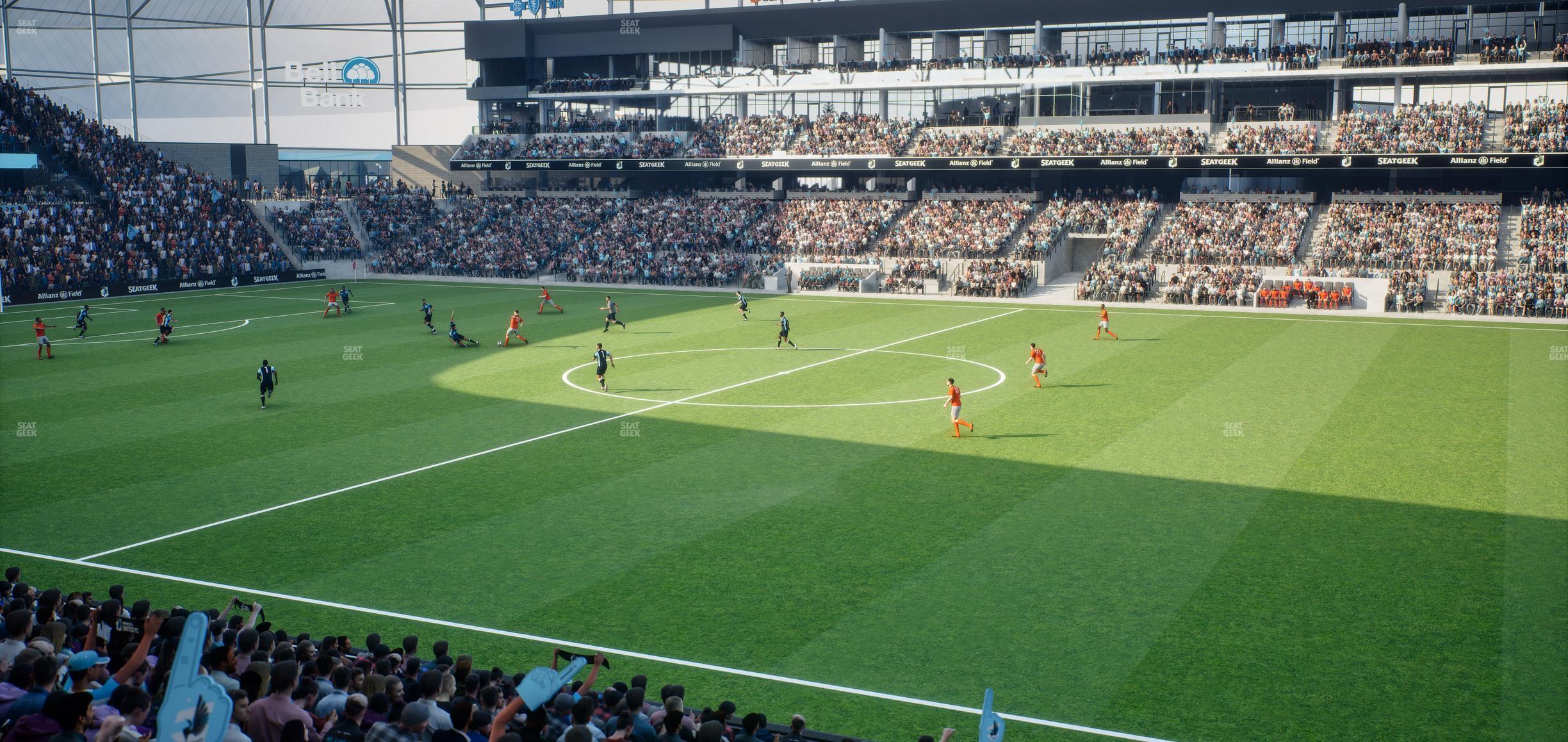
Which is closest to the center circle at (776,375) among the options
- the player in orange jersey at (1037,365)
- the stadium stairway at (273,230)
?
the player in orange jersey at (1037,365)

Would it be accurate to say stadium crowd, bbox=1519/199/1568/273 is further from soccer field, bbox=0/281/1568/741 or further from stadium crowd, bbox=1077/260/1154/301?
stadium crowd, bbox=1077/260/1154/301

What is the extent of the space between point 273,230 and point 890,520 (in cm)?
6245

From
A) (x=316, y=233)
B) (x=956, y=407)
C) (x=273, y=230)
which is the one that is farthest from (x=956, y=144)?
(x=956, y=407)

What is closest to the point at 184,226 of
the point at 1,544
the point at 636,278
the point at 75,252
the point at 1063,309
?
the point at 75,252

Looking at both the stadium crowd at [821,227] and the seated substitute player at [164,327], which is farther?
the stadium crowd at [821,227]

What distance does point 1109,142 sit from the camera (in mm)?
63594

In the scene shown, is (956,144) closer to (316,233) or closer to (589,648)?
(316,233)

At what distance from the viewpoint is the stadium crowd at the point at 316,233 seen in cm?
7106

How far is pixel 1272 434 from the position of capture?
25.6 meters

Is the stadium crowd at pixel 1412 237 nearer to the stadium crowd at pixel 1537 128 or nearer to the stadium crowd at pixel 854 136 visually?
the stadium crowd at pixel 1537 128

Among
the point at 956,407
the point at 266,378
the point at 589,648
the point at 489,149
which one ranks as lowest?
the point at 589,648

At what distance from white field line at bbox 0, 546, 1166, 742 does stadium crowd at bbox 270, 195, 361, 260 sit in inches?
2203

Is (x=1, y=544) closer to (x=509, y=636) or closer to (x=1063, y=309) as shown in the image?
(x=509, y=636)

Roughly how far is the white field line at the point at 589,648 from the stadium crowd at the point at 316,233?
56.0m
